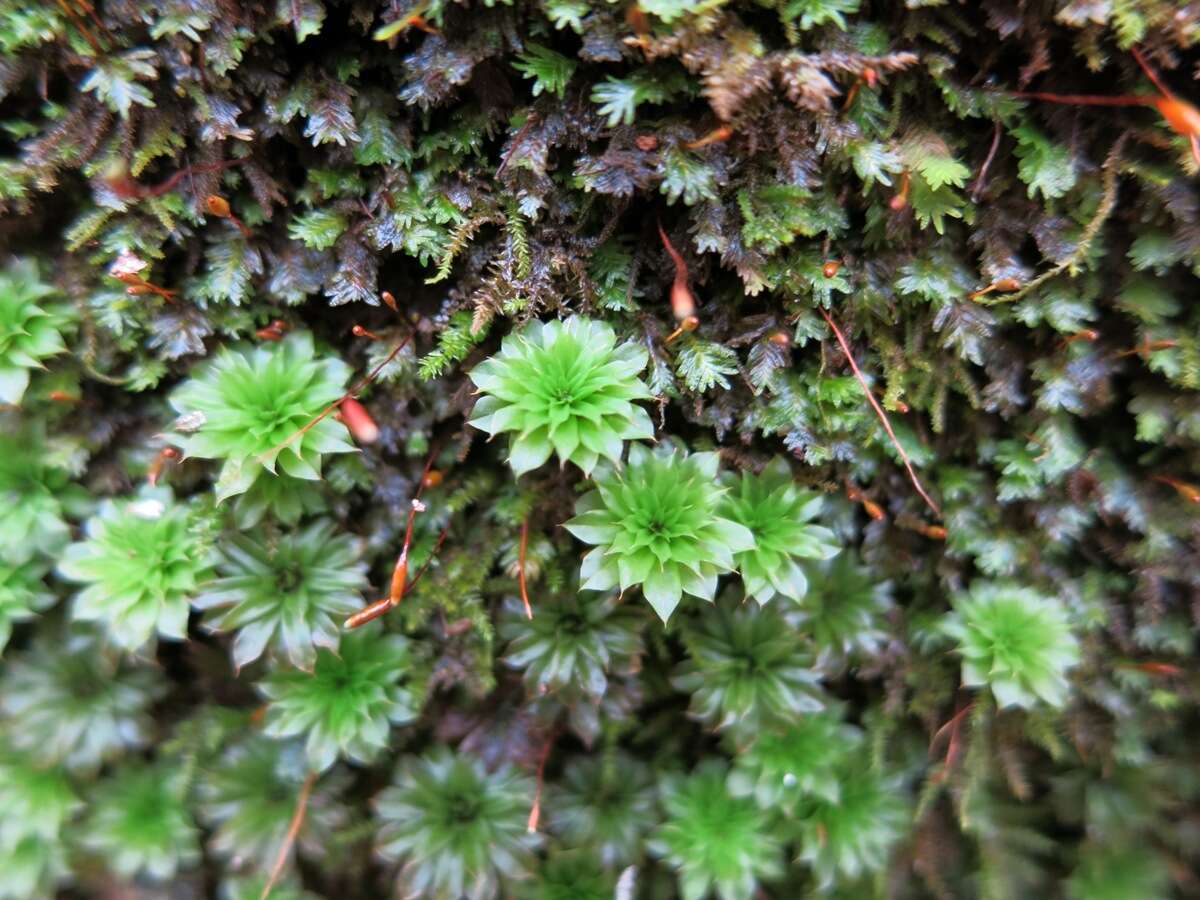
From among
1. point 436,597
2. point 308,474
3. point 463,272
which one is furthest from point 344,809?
point 463,272

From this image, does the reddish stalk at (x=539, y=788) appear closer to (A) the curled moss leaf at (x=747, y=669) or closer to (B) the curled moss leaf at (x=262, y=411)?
(A) the curled moss leaf at (x=747, y=669)

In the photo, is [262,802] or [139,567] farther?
[262,802]

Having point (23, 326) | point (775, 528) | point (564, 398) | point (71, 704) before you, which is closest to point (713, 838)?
point (775, 528)

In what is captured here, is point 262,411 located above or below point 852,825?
above

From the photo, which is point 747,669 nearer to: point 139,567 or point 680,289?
point 680,289

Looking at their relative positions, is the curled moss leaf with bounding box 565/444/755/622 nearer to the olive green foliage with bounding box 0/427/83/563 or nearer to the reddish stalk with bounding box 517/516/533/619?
the reddish stalk with bounding box 517/516/533/619

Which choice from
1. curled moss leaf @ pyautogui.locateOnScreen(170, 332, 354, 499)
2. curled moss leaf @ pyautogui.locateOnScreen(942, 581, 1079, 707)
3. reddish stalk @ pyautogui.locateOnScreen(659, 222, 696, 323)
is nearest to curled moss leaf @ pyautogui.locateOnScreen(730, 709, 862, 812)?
curled moss leaf @ pyautogui.locateOnScreen(942, 581, 1079, 707)

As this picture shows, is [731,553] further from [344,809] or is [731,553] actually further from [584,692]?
[344,809]
